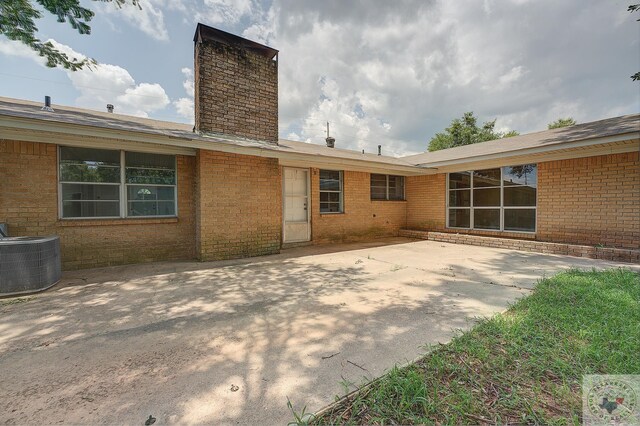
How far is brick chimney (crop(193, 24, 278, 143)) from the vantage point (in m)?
7.16

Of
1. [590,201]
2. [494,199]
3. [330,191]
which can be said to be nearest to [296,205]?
[330,191]

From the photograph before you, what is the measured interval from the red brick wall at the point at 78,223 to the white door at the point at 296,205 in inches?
109

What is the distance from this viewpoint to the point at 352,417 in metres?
1.70

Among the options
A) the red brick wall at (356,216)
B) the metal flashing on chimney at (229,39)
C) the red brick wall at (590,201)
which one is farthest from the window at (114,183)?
the red brick wall at (590,201)

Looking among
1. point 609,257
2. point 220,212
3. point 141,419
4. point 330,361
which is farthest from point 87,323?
point 609,257

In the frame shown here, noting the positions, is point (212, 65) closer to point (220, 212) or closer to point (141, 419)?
point (220, 212)

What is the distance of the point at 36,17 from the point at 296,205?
24.6ft

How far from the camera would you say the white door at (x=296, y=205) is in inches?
340

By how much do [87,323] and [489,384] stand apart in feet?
13.7

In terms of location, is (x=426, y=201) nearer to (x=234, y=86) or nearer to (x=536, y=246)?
(x=536, y=246)

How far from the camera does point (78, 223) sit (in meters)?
5.77

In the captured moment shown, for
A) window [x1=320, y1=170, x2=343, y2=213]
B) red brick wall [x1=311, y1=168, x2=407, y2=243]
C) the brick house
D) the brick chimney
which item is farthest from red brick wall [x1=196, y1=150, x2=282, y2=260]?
window [x1=320, y1=170, x2=343, y2=213]

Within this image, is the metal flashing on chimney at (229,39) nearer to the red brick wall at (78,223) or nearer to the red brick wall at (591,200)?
the red brick wall at (78,223)

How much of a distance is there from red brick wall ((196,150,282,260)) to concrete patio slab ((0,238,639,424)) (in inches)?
48.9
